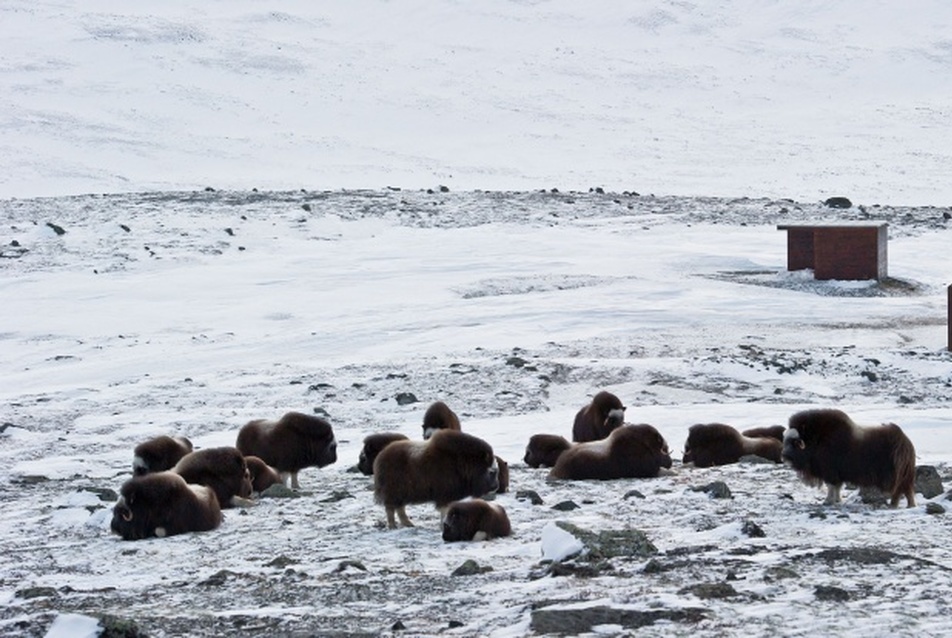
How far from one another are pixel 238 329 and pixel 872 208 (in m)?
22.0

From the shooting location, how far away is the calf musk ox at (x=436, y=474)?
9.87m

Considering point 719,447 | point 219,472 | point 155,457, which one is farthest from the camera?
point 719,447

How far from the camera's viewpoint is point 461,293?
1142 inches

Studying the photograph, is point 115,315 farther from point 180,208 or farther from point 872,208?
point 872,208

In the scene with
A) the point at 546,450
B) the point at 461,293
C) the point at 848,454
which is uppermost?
the point at 848,454

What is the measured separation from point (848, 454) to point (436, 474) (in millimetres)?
2521

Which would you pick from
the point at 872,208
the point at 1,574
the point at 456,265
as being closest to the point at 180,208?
the point at 456,265

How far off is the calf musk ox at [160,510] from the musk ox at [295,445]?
1.89 m

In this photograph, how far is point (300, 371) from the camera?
20.7m

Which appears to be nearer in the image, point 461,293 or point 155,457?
point 155,457

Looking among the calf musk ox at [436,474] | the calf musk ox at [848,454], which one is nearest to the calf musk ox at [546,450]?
the calf musk ox at [436,474]

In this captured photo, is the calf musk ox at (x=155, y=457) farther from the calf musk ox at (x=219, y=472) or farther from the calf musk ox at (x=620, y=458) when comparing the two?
the calf musk ox at (x=620, y=458)

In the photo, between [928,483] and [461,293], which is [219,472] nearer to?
[928,483]

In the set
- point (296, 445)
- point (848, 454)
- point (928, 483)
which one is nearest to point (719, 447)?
point (928, 483)
